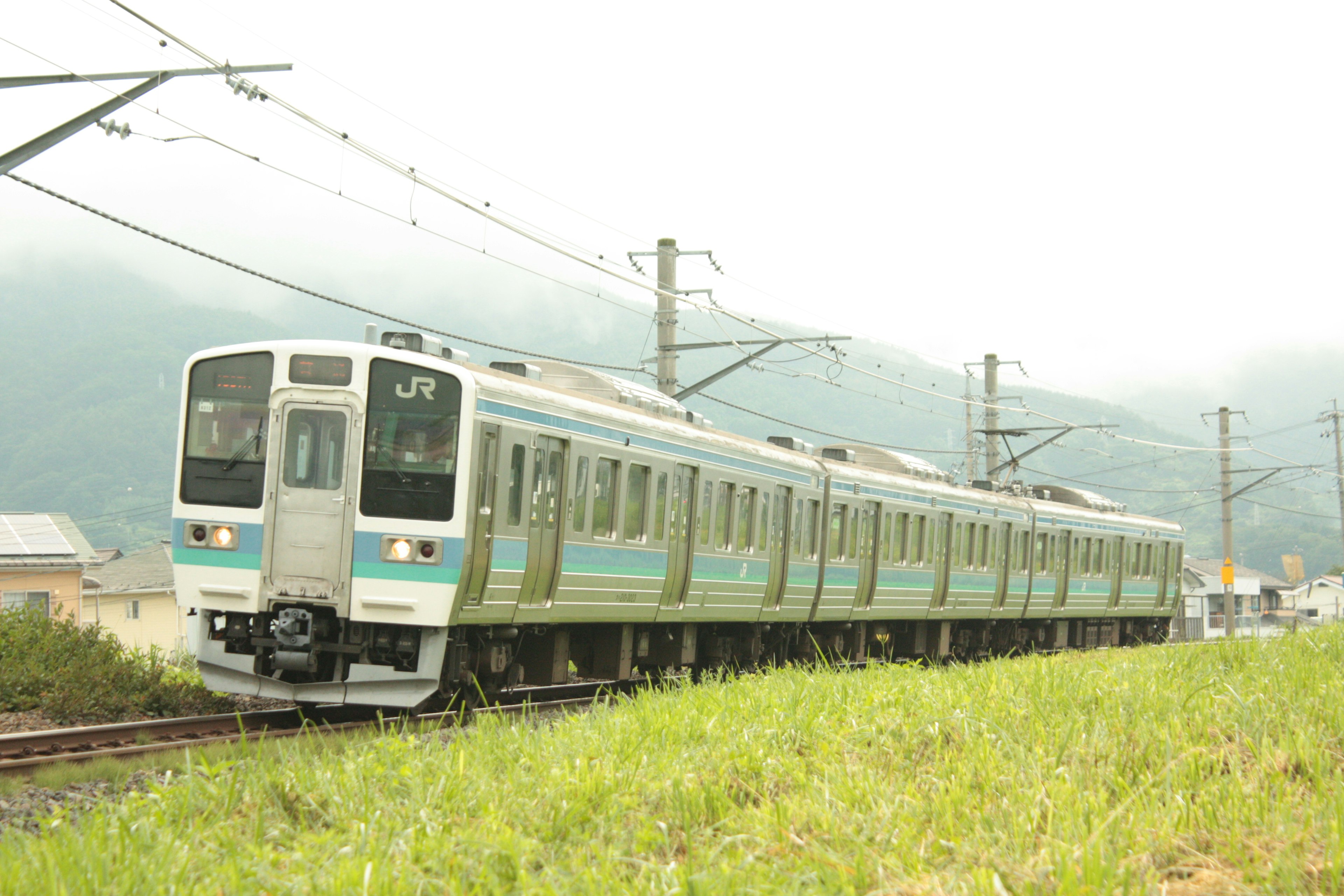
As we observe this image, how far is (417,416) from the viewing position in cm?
982

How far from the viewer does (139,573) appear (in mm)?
49375

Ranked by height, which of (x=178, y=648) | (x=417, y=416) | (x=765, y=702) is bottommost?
(x=178, y=648)

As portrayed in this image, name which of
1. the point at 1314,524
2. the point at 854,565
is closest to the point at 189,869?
the point at 854,565

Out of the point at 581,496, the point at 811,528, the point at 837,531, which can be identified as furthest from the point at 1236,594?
the point at 581,496

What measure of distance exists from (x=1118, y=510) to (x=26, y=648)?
23765 mm

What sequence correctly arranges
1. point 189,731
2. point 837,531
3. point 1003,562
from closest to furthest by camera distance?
1. point 189,731
2. point 837,531
3. point 1003,562

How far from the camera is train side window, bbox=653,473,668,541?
12.7 meters

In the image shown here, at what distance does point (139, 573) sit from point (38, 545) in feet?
49.9

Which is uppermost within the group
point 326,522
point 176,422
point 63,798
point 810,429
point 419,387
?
point 176,422

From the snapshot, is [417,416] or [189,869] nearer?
[189,869]

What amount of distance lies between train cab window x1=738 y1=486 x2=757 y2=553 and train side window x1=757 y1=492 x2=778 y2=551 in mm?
165

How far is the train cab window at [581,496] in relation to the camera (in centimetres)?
1125

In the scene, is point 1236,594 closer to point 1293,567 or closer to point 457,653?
point 1293,567

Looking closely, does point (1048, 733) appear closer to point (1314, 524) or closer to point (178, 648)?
point (178, 648)
